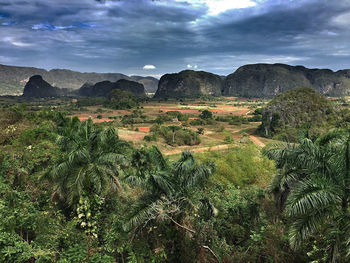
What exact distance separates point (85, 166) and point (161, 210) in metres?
4.01

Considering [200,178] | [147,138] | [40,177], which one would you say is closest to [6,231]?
[40,177]

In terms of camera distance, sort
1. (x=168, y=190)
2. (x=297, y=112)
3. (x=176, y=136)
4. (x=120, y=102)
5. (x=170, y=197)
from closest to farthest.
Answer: (x=170, y=197) < (x=168, y=190) < (x=176, y=136) < (x=297, y=112) < (x=120, y=102)

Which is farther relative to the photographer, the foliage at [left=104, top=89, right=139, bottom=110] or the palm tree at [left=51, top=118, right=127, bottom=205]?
the foliage at [left=104, top=89, right=139, bottom=110]

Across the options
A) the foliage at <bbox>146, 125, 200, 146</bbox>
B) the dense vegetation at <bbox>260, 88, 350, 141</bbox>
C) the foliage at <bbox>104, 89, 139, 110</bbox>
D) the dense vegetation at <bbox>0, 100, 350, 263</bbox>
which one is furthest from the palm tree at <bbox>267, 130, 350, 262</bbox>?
the foliage at <bbox>104, 89, 139, 110</bbox>

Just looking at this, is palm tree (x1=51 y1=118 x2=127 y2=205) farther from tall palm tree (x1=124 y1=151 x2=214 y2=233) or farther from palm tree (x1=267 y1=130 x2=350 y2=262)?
palm tree (x1=267 y1=130 x2=350 y2=262)

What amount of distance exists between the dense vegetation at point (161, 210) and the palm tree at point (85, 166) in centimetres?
4

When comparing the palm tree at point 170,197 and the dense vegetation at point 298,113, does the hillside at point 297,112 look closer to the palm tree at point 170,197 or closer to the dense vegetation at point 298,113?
the dense vegetation at point 298,113

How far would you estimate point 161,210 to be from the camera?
6312 mm

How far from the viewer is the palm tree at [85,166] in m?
8.45

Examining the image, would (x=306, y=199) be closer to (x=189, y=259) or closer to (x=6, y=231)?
(x=189, y=259)

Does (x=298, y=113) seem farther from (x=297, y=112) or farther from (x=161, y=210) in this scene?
(x=161, y=210)

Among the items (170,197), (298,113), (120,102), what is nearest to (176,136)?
(298,113)

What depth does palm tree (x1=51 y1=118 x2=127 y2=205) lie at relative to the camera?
8445 mm

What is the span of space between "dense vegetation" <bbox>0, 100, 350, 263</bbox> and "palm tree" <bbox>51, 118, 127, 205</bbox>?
0.12ft
